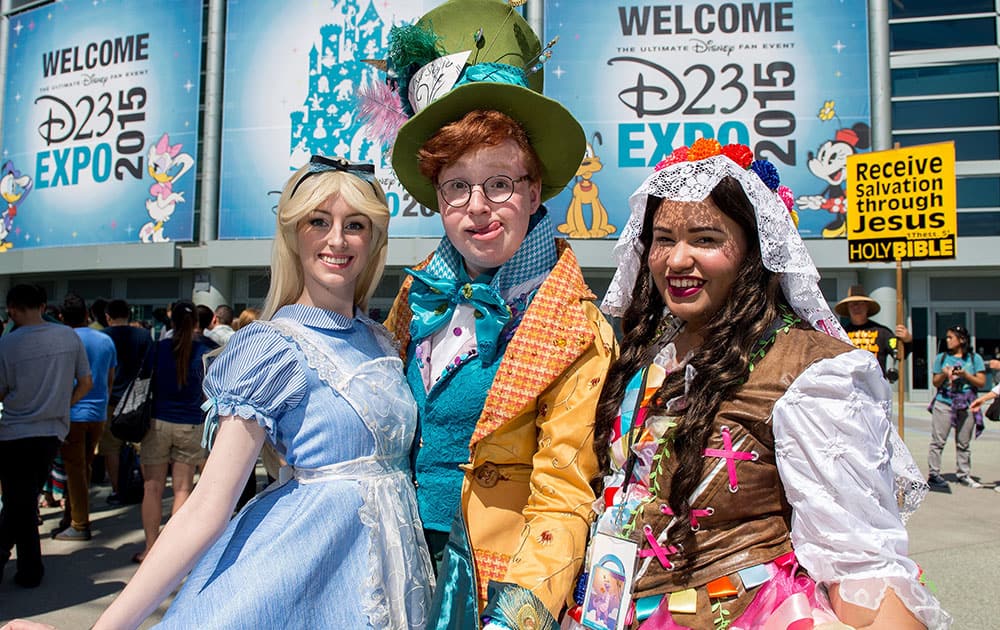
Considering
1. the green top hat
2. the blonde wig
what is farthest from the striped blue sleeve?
the green top hat

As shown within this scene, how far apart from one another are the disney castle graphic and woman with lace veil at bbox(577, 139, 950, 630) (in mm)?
15990

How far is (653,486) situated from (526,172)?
0.88 meters

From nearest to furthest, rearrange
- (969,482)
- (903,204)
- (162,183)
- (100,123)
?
(903,204) < (969,482) < (162,183) < (100,123)

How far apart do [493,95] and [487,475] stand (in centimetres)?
96

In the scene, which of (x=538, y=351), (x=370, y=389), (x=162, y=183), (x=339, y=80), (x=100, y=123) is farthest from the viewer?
(x=100, y=123)

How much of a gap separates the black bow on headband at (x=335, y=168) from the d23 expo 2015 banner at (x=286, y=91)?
48.9ft

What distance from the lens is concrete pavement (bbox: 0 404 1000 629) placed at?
390 cm

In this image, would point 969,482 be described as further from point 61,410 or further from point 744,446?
point 61,410

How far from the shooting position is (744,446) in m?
1.45

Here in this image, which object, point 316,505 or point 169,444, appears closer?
point 316,505

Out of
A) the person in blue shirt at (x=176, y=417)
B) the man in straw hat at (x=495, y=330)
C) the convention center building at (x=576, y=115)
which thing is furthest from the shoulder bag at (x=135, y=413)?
the convention center building at (x=576, y=115)

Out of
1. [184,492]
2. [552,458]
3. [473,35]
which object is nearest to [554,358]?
[552,458]

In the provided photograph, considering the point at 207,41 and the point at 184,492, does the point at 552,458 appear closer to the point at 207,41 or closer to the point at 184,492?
the point at 184,492

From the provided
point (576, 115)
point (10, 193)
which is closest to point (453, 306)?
point (576, 115)
